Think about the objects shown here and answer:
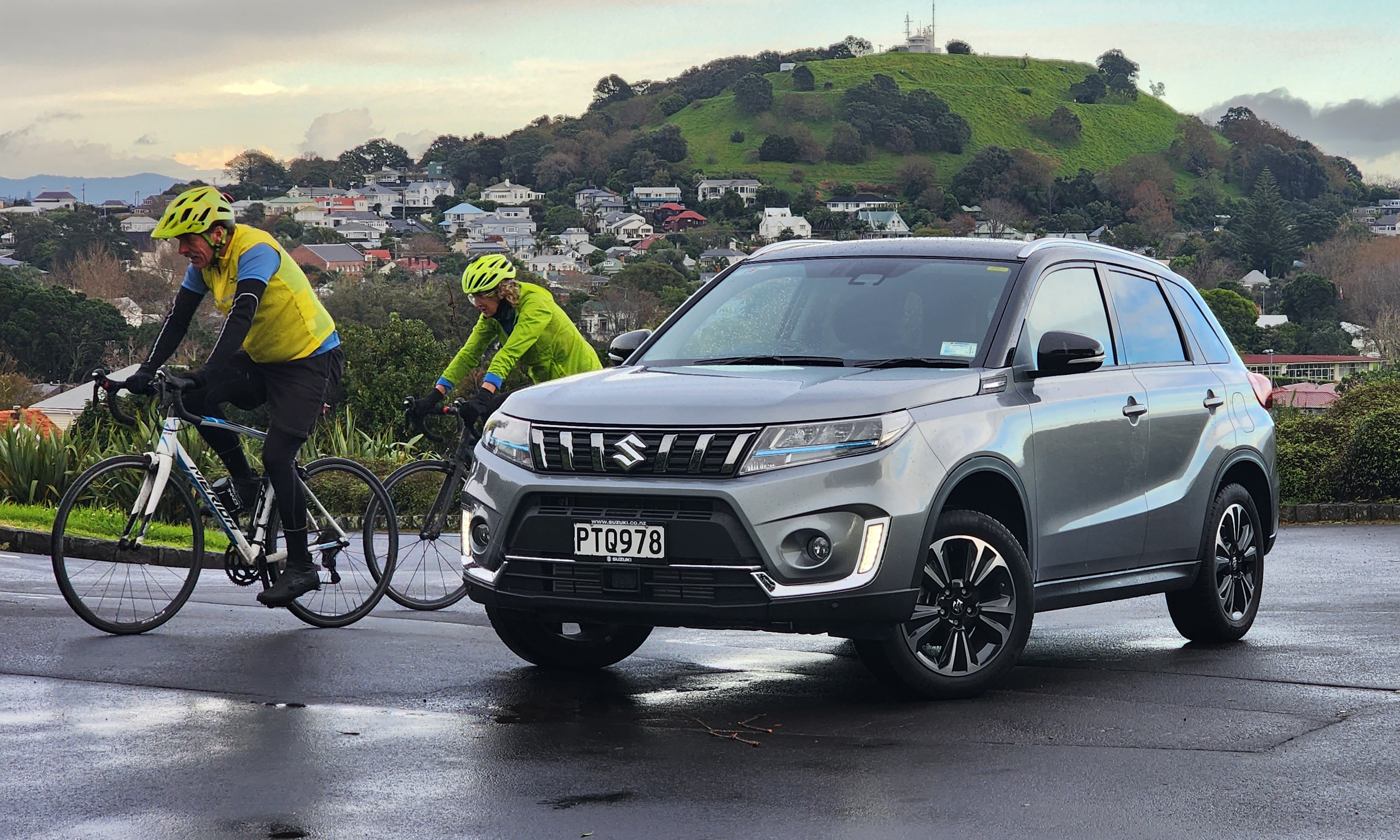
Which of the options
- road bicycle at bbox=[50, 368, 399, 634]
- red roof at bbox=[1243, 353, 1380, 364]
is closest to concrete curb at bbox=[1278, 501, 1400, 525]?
road bicycle at bbox=[50, 368, 399, 634]

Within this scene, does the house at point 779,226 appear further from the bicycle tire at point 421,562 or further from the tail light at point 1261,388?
the tail light at point 1261,388

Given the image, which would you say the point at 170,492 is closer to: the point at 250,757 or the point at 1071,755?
the point at 250,757

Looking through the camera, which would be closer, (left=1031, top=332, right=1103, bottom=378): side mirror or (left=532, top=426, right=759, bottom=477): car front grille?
(left=532, top=426, right=759, bottom=477): car front grille

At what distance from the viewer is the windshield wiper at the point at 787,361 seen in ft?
23.9

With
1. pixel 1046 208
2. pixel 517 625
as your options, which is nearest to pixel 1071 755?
pixel 517 625

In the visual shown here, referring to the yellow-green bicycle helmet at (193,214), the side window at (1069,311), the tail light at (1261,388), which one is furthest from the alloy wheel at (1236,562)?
the yellow-green bicycle helmet at (193,214)

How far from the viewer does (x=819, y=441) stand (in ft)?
20.9

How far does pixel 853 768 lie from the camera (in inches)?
222

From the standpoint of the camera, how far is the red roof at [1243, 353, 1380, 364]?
359 ft

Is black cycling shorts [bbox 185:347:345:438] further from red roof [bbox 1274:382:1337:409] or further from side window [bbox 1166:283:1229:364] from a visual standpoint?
red roof [bbox 1274:382:1337:409]

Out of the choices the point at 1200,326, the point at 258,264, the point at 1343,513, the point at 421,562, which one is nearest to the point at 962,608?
the point at 1200,326

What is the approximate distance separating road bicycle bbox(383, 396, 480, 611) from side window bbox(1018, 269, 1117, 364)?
3443mm

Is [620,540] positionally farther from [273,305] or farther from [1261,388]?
[1261,388]

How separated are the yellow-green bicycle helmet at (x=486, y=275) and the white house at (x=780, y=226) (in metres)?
Answer: 179
